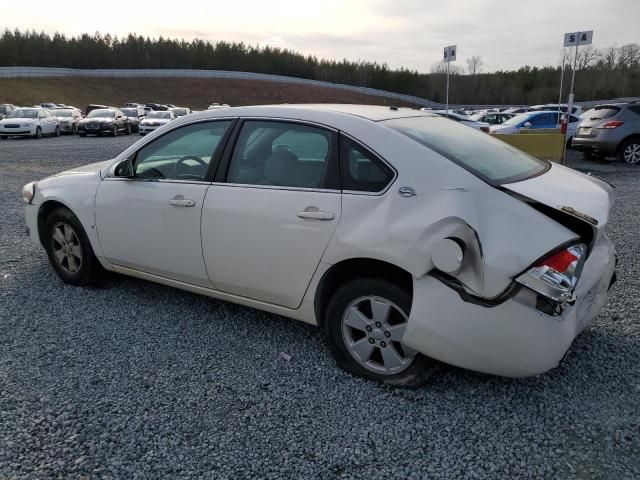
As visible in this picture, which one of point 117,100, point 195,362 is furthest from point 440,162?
point 117,100

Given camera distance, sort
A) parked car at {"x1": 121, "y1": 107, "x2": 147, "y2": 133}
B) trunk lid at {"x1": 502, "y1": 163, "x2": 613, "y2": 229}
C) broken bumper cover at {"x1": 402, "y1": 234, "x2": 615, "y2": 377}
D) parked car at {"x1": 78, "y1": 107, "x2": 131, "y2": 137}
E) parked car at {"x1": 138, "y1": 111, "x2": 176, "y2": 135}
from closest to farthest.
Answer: broken bumper cover at {"x1": 402, "y1": 234, "x2": 615, "y2": 377} < trunk lid at {"x1": 502, "y1": 163, "x2": 613, "y2": 229} < parked car at {"x1": 78, "y1": 107, "x2": 131, "y2": 137} < parked car at {"x1": 138, "y1": 111, "x2": 176, "y2": 135} < parked car at {"x1": 121, "y1": 107, "x2": 147, "y2": 133}

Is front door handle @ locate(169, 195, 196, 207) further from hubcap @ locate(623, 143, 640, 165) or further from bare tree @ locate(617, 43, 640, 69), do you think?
bare tree @ locate(617, 43, 640, 69)

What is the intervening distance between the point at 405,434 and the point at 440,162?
1439 mm

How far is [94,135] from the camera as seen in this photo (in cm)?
2873

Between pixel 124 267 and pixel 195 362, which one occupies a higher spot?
pixel 124 267

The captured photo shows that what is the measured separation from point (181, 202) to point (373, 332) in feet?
5.33

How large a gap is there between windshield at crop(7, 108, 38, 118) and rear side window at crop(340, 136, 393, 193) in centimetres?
2717

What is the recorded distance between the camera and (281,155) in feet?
11.2

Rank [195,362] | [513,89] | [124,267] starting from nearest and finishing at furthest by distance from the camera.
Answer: [195,362] → [124,267] → [513,89]

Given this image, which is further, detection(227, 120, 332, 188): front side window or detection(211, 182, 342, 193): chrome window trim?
detection(227, 120, 332, 188): front side window

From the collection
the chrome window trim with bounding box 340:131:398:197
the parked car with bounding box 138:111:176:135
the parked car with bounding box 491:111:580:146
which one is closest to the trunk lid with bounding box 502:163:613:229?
the chrome window trim with bounding box 340:131:398:197

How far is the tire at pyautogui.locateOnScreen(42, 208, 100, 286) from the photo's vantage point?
441 cm

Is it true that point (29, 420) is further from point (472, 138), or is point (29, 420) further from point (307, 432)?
point (472, 138)

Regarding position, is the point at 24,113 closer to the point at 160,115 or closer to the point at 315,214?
the point at 160,115
